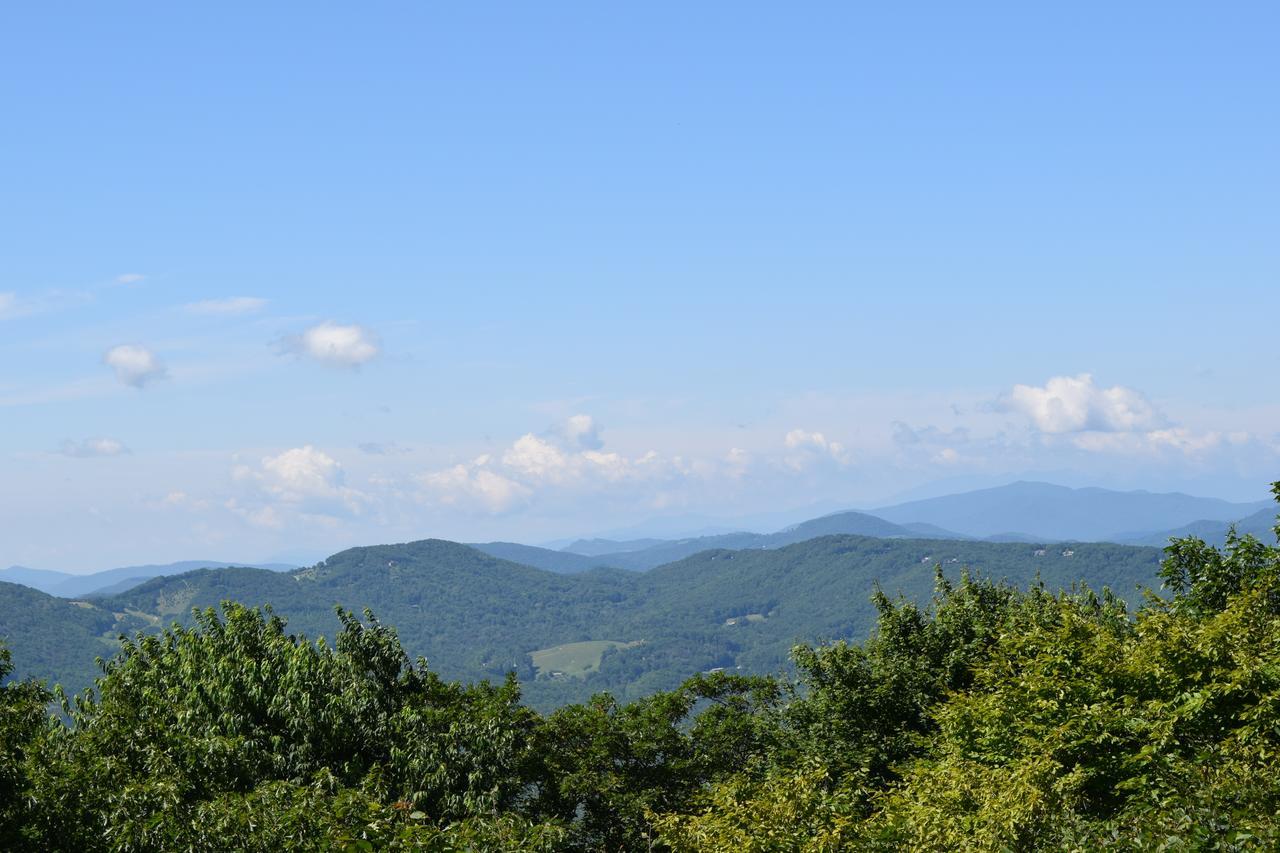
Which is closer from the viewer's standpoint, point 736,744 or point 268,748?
point 268,748

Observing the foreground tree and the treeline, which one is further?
the foreground tree

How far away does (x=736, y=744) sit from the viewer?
5100cm

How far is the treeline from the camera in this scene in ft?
57.8

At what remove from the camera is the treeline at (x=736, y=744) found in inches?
693

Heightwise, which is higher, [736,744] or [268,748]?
[268,748]

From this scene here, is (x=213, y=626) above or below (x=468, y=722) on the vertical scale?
above

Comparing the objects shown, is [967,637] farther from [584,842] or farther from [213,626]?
[213,626]

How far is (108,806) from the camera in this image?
66.9 feet

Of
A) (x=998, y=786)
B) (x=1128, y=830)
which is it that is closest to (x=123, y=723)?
(x=998, y=786)

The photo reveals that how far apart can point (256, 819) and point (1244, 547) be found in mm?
31167

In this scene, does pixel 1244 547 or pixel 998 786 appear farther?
pixel 1244 547

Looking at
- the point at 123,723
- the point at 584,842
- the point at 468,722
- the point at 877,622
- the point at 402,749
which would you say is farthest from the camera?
the point at 877,622

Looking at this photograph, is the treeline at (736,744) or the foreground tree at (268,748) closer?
the treeline at (736,744)

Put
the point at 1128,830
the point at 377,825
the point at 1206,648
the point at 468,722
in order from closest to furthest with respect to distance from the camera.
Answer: the point at 1128,830
the point at 377,825
the point at 1206,648
the point at 468,722
